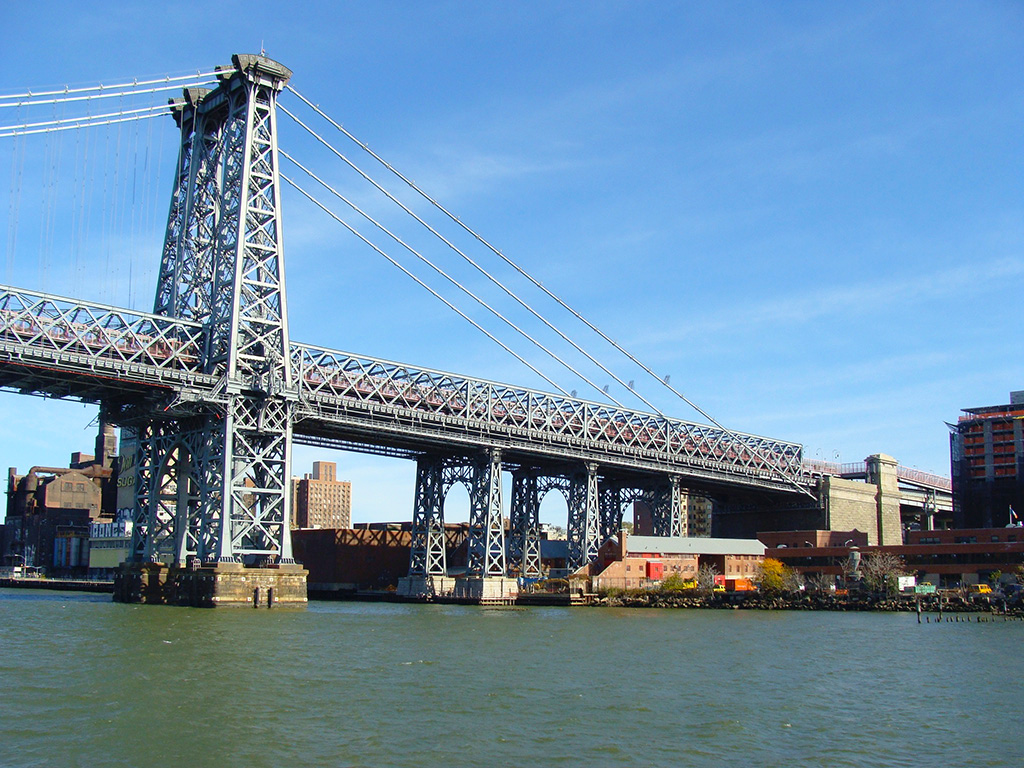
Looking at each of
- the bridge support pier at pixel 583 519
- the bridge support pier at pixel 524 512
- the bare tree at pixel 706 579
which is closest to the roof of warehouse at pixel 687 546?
the bare tree at pixel 706 579

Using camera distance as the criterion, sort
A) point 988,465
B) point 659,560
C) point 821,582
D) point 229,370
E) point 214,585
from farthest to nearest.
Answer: point 988,465 → point 659,560 → point 821,582 → point 229,370 → point 214,585

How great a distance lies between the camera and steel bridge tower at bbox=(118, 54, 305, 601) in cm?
7269

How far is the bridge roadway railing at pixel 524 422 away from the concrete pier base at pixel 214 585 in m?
14.9

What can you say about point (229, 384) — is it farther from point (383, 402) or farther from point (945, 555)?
point (945, 555)

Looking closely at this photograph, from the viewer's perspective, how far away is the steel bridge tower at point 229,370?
7269 centimetres

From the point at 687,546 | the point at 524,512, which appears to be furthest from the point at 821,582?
the point at 524,512

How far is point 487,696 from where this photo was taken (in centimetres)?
3538

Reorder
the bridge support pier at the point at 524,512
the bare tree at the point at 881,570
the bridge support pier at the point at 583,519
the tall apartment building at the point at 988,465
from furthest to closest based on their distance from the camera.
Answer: the tall apartment building at the point at 988,465 → the bridge support pier at the point at 524,512 → the bridge support pier at the point at 583,519 → the bare tree at the point at 881,570

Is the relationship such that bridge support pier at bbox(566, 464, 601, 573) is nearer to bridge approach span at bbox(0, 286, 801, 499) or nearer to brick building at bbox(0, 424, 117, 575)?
bridge approach span at bbox(0, 286, 801, 499)

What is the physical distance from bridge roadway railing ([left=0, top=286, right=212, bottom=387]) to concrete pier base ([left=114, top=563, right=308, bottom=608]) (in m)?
13.5

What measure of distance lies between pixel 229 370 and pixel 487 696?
4306cm

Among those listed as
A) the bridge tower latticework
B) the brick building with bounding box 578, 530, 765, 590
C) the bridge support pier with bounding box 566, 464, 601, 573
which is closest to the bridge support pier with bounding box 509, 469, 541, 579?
the bridge support pier with bounding box 566, 464, 601, 573

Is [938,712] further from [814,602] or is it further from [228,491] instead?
[814,602]

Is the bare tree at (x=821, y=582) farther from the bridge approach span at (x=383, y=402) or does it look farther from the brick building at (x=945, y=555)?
the bridge approach span at (x=383, y=402)
